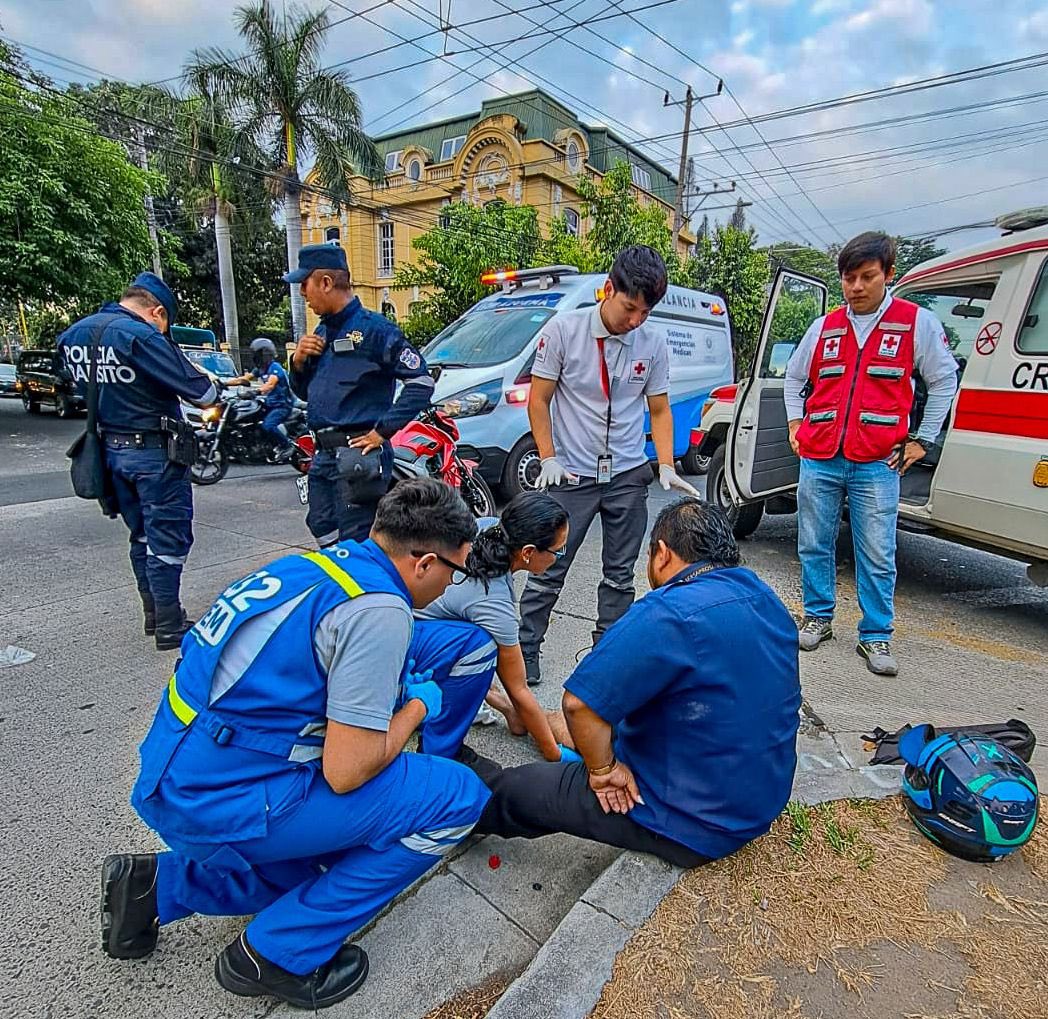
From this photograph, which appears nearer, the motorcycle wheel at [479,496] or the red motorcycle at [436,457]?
the red motorcycle at [436,457]

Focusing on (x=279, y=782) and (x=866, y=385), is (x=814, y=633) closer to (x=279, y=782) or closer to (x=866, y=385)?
(x=866, y=385)

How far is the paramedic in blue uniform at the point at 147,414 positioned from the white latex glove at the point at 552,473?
1.77 meters

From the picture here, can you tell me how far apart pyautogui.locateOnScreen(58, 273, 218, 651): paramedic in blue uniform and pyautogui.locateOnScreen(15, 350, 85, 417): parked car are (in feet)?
42.0

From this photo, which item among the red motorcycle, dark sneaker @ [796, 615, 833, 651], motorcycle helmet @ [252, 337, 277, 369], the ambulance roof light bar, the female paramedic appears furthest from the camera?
motorcycle helmet @ [252, 337, 277, 369]

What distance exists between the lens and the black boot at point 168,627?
133 inches

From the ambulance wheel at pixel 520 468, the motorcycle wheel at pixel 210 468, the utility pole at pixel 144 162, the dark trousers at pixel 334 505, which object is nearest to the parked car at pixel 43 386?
the utility pole at pixel 144 162

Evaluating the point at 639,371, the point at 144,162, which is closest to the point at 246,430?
the point at 639,371

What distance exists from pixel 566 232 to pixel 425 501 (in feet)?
48.6

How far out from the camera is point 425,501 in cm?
159

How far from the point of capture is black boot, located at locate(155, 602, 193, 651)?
11.1 ft

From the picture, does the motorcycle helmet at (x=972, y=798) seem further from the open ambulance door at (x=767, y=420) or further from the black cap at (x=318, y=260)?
the black cap at (x=318, y=260)

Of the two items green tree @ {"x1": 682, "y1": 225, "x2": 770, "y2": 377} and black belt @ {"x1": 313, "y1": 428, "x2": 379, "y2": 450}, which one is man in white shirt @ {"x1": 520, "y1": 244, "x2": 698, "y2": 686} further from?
green tree @ {"x1": 682, "y1": 225, "x2": 770, "y2": 377}

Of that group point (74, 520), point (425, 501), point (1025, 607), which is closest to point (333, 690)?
point (425, 501)

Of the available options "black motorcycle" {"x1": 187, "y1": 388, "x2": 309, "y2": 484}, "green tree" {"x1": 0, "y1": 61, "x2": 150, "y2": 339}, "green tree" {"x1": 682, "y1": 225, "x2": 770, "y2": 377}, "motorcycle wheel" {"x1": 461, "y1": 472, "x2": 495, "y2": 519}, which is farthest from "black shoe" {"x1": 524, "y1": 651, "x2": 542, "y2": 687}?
"green tree" {"x1": 682, "y1": 225, "x2": 770, "y2": 377}
